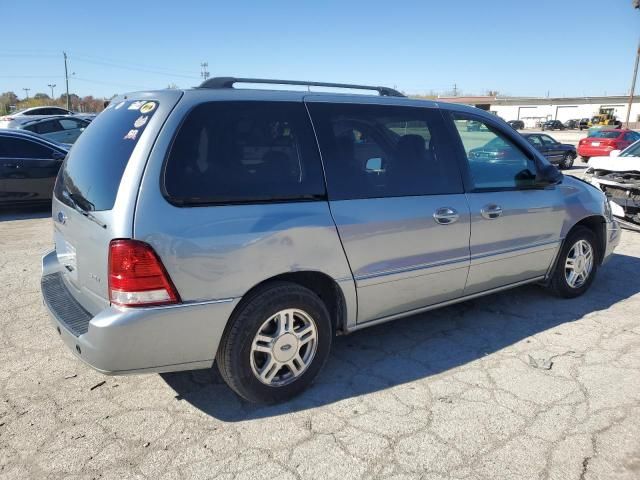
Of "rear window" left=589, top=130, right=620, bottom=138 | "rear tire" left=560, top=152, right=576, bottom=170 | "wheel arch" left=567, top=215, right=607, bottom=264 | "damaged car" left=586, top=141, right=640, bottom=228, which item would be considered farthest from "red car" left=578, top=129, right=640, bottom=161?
"wheel arch" left=567, top=215, right=607, bottom=264

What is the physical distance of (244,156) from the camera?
2.75 metres

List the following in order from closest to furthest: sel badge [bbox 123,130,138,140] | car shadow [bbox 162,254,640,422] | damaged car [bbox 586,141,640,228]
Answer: sel badge [bbox 123,130,138,140]
car shadow [bbox 162,254,640,422]
damaged car [bbox 586,141,640,228]

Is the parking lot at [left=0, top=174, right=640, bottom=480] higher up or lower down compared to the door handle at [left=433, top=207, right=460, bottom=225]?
lower down

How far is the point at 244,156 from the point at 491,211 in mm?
1978

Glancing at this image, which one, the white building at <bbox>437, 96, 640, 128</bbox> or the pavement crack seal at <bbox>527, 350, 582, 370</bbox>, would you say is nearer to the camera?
the pavement crack seal at <bbox>527, 350, 582, 370</bbox>

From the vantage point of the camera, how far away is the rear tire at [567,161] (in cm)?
1884

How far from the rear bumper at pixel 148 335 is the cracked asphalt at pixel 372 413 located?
0.43m

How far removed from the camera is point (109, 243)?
244 centimetres

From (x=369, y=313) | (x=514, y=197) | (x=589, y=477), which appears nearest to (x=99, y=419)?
(x=369, y=313)

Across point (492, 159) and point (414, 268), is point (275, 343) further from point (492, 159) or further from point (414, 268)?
point (492, 159)

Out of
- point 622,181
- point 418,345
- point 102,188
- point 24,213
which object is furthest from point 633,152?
point 24,213

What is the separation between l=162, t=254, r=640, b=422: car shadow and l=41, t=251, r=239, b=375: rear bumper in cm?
52

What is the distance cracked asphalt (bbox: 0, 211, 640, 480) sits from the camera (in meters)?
2.47

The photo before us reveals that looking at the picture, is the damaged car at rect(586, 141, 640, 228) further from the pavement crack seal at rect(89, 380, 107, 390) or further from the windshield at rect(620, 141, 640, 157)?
the pavement crack seal at rect(89, 380, 107, 390)
